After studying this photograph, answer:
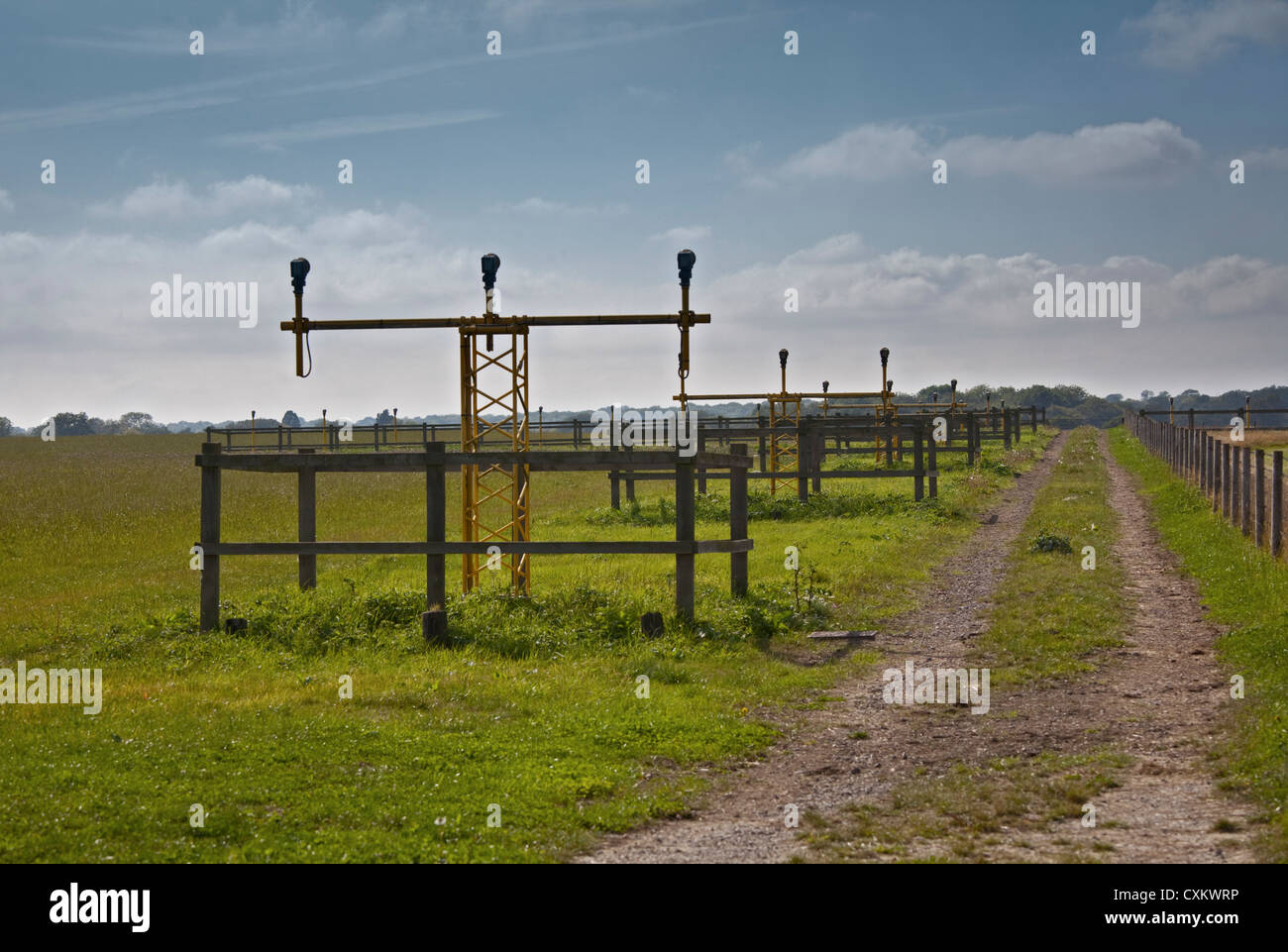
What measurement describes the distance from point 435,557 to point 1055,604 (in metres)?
7.20

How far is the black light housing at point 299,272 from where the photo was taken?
14.3m

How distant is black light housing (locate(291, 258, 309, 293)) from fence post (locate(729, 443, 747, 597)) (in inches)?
230

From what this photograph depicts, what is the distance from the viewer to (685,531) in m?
11.8

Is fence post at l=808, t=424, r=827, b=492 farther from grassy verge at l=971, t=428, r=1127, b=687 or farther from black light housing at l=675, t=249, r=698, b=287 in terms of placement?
black light housing at l=675, t=249, r=698, b=287

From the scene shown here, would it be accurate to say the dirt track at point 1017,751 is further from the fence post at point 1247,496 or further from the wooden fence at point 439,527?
the fence post at point 1247,496

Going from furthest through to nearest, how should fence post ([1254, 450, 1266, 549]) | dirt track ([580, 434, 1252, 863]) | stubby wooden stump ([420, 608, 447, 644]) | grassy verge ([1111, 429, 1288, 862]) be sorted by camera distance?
fence post ([1254, 450, 1266, 549]) → stubby wooden stump ([420, 608, 447, 644]) → grassy verge ([1111, 429, 1288, 862]) → dirt track ([580, 434, 1252, 863])

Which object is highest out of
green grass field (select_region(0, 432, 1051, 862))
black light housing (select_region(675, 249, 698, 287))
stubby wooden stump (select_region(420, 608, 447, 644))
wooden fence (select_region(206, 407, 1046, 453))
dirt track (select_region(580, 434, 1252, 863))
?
black light housing (select_region(675, 249, 698, 287))

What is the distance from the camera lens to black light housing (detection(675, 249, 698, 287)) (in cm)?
1365

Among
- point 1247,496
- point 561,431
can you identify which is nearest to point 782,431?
point 1247,496

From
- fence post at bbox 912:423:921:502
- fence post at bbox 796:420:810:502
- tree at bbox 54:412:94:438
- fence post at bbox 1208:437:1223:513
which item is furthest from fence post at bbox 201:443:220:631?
tree at bbox 54:412:94:438

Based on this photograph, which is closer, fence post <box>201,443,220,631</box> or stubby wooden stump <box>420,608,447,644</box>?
stubby wooden stump <box>420,608,447,644</box>

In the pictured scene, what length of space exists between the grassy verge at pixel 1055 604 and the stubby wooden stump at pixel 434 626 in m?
5.14
